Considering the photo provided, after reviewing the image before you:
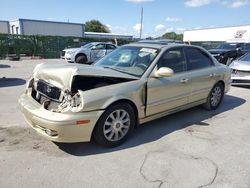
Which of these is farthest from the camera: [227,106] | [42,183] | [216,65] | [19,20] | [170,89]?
[19,20]

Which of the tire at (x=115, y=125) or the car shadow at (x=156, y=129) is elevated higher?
the tire at (x=115, y=125)

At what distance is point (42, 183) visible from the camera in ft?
9.00

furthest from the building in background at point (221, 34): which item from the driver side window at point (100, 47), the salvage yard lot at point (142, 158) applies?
the salvage yard lot at point (142, 158)

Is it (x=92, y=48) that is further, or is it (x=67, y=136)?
Result: (x=92, y=48)

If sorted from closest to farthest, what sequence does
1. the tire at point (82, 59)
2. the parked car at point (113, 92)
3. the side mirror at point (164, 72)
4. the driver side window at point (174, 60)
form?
the parked car at point (113, 92), the side mirror at point (164, 72), the driver side window at point (174, 60), the tire at point (82, 59)

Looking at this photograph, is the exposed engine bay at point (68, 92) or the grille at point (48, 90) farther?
the grille at point (48, 90)

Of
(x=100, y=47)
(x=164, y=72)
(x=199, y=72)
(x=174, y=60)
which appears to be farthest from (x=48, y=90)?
(x=100, y=47)

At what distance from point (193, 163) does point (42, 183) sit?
1936 mm

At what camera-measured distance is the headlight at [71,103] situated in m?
3.11

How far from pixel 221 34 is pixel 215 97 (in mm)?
38299

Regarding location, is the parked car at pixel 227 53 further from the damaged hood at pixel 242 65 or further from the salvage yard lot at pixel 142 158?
the salvage yard lot at pixel 142 158

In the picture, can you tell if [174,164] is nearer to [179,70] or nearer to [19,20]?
[179,70]

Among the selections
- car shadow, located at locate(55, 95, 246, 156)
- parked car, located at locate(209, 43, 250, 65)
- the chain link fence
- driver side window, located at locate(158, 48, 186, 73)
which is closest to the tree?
the chain link fence

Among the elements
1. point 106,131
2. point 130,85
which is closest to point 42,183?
point 106,131
